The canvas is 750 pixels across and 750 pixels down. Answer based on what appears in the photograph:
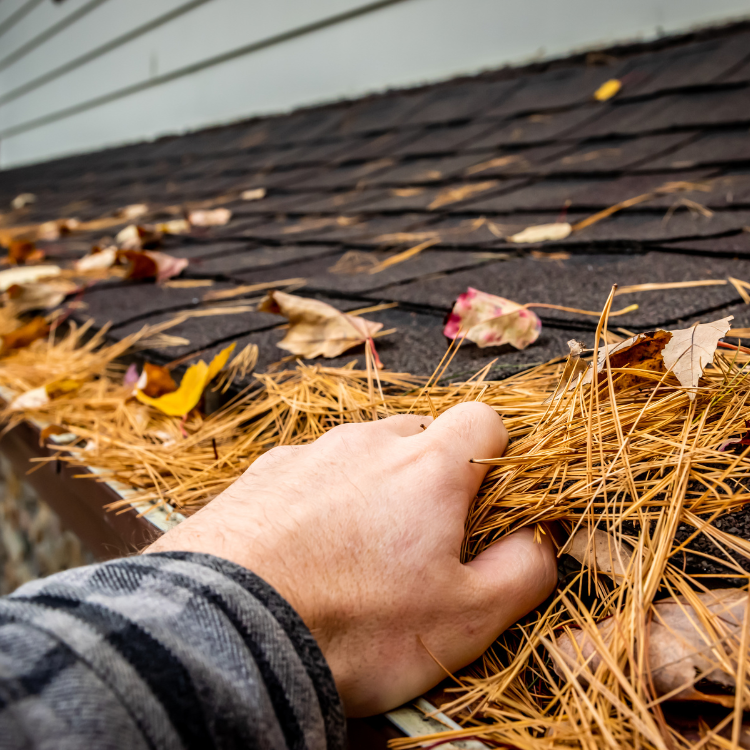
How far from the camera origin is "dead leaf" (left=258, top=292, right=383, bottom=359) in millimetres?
1045

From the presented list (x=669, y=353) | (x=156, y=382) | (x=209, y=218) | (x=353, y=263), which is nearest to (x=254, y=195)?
(x=209, y=218)

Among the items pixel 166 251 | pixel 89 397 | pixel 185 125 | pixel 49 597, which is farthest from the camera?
pixel 185 125

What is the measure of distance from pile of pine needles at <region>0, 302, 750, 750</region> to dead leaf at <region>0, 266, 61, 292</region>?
4.79 ft

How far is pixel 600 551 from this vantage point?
1.99 ft

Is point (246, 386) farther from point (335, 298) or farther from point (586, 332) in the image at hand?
point (586, 332)

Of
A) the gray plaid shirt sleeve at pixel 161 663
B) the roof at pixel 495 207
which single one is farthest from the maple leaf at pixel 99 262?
the gray plaid shirt sleeve at pixel 161 663

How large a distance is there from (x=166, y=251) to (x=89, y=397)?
1088 millimetres

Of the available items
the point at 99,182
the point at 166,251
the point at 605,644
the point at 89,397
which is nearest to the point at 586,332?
the point at 605,644

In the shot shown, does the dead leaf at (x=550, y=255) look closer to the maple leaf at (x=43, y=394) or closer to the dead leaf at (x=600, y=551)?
the dead leaf at (x=600, y=551)

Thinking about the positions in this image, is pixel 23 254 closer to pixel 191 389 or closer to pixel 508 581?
pixel 191 389

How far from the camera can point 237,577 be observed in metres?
0.52

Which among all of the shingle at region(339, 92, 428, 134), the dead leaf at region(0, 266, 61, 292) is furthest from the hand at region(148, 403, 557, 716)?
the shingle at region(339, 92, 428, 134)

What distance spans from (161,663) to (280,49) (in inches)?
174

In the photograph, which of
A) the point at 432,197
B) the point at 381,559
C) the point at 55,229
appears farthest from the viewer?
the point at 55,229
